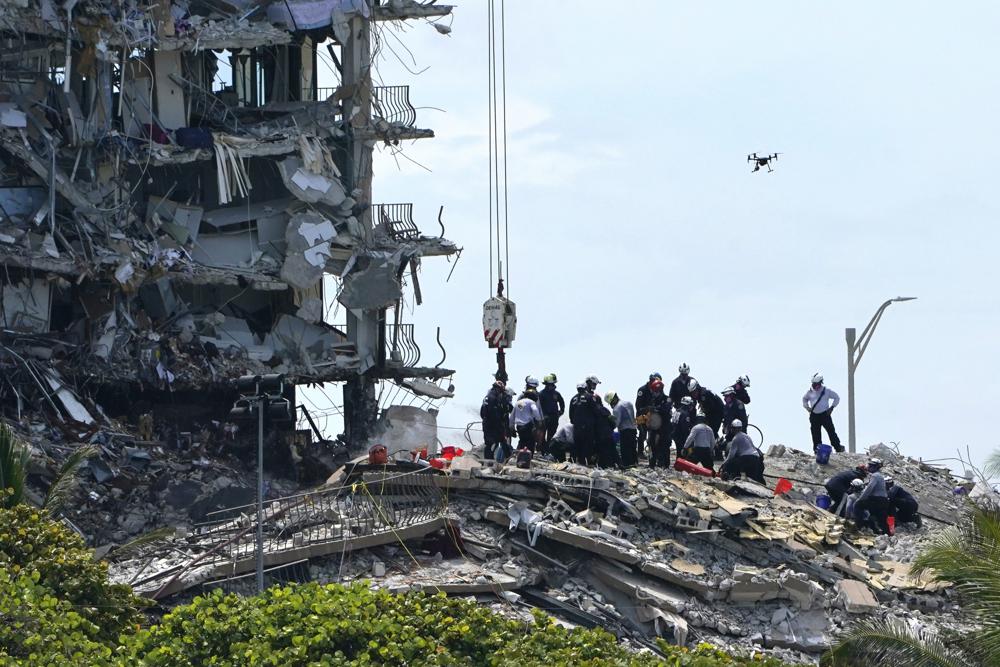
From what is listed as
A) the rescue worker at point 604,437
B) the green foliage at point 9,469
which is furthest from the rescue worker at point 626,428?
the green foliage at point 9,469

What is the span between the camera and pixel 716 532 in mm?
27859

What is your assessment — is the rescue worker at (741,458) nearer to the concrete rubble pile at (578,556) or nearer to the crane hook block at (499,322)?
the concrete rubble pile at (578,556)

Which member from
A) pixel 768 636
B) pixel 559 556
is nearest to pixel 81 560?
pixel 559 556

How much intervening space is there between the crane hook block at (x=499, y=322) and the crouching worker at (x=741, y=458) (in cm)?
611

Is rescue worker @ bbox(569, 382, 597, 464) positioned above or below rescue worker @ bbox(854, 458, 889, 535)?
above

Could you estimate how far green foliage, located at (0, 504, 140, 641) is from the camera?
20.2 m

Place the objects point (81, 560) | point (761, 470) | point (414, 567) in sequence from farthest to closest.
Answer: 1. point (761, 470)
2. point (414, 567)
3. point (81, 560)

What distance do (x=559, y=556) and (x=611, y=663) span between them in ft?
30.3

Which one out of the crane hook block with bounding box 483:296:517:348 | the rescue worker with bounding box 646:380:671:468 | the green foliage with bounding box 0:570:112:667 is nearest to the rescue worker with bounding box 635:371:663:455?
the rescue worker with bounding box 646:380:671:468

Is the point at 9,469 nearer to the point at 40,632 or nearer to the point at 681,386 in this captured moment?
the point at 40,632

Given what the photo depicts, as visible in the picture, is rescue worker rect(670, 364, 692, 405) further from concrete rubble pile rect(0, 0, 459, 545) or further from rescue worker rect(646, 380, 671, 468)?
concrete rubble pile rect(0, 0, 459, 545)

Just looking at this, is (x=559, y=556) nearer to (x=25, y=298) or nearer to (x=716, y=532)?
(x=716, y=532)

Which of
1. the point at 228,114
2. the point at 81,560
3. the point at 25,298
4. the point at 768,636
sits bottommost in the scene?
the point at 768,636

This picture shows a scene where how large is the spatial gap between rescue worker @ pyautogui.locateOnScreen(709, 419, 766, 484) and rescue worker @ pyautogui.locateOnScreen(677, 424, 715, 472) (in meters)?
0.30
